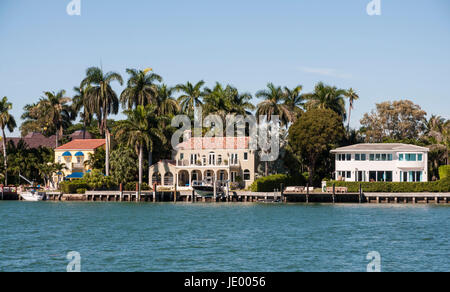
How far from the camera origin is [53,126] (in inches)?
4532

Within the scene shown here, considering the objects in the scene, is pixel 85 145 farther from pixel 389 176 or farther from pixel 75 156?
pixel 389 176

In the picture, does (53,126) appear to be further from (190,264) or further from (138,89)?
(190,264)

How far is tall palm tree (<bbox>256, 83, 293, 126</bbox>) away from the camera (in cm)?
9812

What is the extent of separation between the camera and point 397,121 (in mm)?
117750

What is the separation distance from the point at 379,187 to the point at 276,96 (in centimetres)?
2314

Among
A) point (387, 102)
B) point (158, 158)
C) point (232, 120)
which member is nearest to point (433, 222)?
point (232, 120)

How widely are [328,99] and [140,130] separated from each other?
27958mm

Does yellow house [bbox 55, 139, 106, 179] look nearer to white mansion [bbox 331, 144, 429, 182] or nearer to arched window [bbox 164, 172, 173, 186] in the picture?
arched window [bbox 164, 172, 173, 186]

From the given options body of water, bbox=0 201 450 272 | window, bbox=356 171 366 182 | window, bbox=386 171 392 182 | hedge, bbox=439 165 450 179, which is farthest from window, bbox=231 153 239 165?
hedge, bbox=439 165 450 179

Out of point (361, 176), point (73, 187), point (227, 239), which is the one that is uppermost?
point (361, 176)

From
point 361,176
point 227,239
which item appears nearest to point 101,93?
point 361,176

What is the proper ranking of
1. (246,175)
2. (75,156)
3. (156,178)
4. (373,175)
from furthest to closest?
(75,156)
(156,178)
(246,175)
(373,175)

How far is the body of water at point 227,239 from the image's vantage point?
119 feet

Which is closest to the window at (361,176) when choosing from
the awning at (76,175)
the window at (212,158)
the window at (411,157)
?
the window at (411,157)
